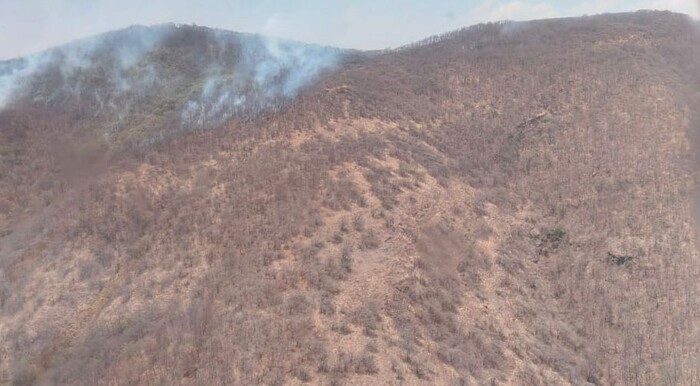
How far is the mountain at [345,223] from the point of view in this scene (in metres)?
13.2

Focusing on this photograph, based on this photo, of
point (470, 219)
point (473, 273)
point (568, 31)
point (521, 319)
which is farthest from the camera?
point (568, 31)

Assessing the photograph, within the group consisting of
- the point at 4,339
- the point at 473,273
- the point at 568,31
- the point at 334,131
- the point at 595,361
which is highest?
the point at 568,31

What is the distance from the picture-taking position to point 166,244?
16.6m

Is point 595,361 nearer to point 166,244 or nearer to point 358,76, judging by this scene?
point 166,244

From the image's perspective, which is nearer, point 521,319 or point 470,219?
point 521,319

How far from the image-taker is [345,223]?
17.4 m

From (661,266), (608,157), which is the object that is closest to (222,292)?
(661,266)

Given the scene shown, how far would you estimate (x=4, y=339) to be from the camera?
13500mm

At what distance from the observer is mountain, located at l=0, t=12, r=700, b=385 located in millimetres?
13188

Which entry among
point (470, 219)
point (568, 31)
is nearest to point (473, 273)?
point (470, 219)

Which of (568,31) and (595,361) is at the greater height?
(568,31)

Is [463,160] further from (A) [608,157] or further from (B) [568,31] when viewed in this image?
(B) [568,31]

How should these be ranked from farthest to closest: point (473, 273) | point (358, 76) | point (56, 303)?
1. point (358, 76)
2. point (473, 273)
3. point (56, 303)

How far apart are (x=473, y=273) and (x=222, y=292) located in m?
8.23
